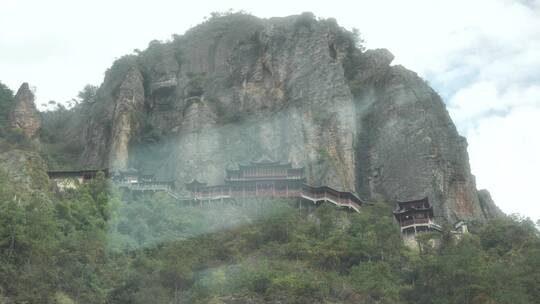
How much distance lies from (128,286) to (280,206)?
15845 millimetres

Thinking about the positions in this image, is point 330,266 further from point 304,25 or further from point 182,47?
point 182,47

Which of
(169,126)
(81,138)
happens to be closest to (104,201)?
(169,126)

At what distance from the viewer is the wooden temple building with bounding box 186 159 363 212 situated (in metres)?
56.0

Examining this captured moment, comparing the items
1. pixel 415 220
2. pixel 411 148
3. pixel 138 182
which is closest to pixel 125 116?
pixel 138 182

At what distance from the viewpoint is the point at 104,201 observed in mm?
50406

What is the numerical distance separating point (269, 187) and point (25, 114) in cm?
2789

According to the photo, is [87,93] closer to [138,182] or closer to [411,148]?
[138,182]

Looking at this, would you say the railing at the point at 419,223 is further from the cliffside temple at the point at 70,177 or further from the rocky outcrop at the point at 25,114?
the rocky outcrop at the point at 25,114

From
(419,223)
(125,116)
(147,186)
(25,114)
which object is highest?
(25,114)

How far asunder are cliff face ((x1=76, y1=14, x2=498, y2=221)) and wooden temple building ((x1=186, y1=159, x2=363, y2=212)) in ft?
7.86

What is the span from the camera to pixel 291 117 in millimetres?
65438

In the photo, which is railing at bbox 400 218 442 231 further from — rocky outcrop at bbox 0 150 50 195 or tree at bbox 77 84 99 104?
tree at bbox 77 84 99 104

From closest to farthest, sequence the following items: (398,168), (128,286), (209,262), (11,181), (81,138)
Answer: (128,286) → (209,262) → (11,181) → (398,168) → (81,138)

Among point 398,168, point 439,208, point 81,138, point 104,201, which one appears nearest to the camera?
point 104,201
